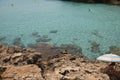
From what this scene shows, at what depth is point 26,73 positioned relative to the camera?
30.1ft

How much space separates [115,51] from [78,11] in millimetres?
16076

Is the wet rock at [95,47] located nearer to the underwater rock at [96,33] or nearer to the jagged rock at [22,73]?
the underwater rock at [96,33]

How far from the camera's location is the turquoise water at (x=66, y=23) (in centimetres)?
1903

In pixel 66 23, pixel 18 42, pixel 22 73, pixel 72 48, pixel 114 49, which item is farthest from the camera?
pixel 66 23

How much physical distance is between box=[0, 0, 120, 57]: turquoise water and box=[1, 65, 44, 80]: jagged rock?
6956 mm

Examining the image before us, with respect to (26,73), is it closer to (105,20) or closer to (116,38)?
(116,38)

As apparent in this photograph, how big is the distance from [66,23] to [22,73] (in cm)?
1656

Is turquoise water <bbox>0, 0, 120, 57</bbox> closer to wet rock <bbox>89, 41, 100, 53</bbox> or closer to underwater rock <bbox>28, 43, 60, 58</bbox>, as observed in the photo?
wet rock <bbox>89, 41, 100, 53</bbox>

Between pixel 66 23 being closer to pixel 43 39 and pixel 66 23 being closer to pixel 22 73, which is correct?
pixel 43 39

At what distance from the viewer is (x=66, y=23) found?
2514 centimetres

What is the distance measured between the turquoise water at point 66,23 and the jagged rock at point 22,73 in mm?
6956

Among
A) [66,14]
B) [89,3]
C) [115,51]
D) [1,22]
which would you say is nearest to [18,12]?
[1,22]

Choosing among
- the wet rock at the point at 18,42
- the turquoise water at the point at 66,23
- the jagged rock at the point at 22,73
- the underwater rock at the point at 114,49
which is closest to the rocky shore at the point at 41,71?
the jagged rock at the point at 22,73

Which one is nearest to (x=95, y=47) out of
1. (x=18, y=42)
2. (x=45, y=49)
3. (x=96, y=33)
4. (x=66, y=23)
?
(x=96, y=33)
